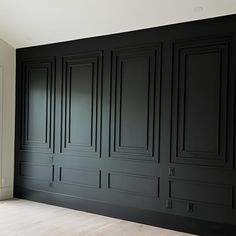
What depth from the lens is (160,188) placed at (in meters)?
4.62

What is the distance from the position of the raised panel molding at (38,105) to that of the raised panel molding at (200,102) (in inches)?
91.1

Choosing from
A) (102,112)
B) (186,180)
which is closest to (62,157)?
(102,112)

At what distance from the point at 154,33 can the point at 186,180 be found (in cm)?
208

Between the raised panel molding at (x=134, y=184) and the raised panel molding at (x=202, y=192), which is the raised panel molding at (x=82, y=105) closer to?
the raised panel molding at (x=134, y=184)

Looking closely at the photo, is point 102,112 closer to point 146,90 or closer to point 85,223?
point 146,90

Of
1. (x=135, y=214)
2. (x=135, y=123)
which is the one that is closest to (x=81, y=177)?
(x=135, y=214)

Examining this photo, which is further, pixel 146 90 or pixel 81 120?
pixel 81 120

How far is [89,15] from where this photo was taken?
4.73 metres

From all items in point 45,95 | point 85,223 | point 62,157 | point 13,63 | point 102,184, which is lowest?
point 85,223

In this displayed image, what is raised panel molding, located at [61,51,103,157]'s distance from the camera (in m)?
5.25

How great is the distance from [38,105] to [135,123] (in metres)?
2.04

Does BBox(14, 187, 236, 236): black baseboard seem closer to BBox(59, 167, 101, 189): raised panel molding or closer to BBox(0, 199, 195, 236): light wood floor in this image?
BBox(0, 199, 195, 236): light wood floor

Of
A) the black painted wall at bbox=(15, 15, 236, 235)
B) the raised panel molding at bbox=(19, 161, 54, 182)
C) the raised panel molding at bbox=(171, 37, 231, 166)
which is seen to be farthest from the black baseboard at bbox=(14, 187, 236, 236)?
the raised panel molding at bbox=(171, 37, 231, 166)

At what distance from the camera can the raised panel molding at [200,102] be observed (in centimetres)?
418
